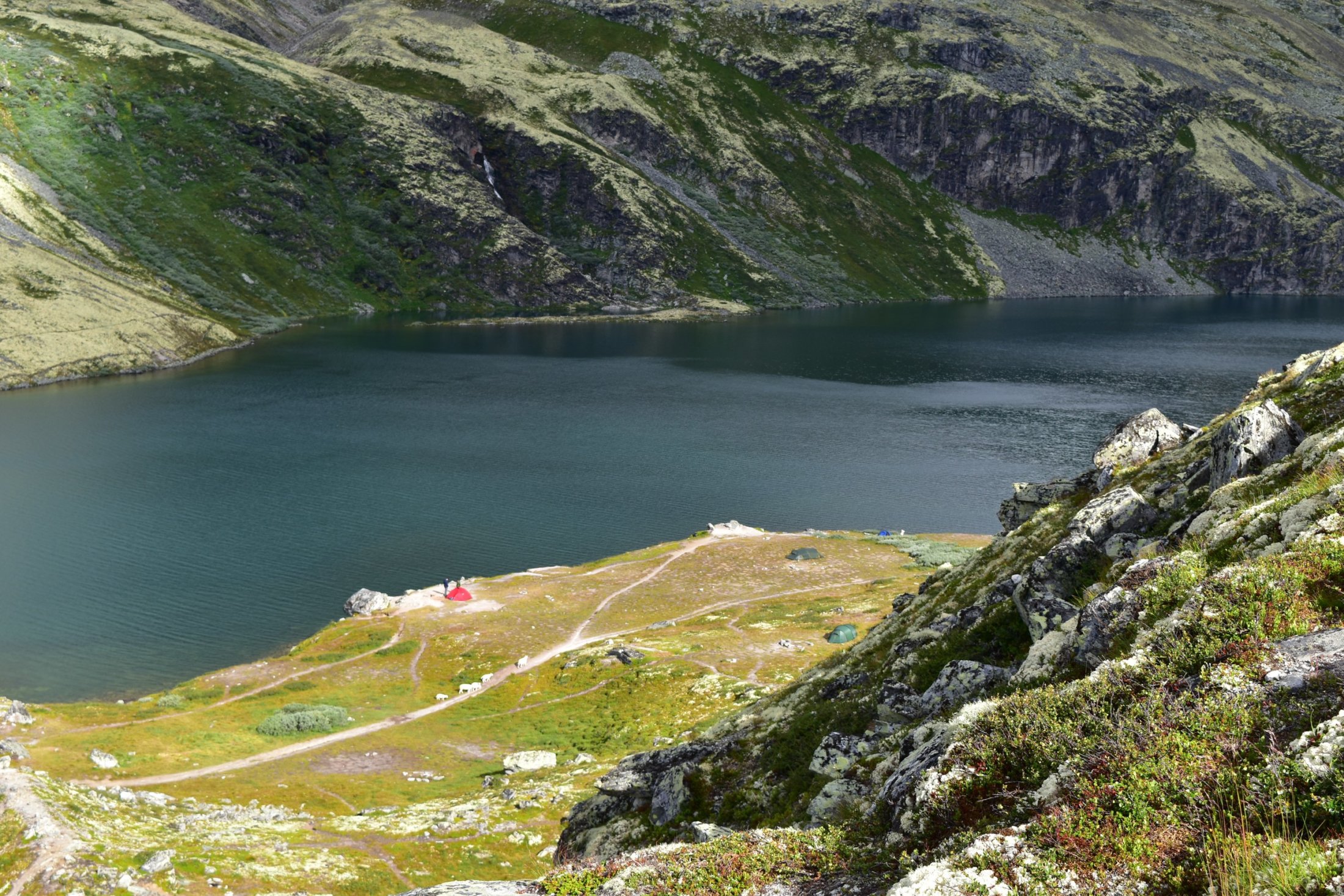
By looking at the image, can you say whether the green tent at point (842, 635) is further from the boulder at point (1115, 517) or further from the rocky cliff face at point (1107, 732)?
the boulder at point (1115, 517)

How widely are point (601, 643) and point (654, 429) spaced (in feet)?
233

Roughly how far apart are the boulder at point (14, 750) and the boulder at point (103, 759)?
2.59 metres

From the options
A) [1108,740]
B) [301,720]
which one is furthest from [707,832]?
[301,720]

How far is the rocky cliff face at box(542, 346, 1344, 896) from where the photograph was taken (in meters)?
8.16

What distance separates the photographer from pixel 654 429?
128625mm

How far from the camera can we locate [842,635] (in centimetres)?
5544

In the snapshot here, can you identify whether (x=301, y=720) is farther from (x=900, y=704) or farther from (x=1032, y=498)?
(x=1032, y=498)

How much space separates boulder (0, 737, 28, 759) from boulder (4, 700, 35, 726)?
20.5 ft

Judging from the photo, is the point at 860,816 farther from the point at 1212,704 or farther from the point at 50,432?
the point at 50,432

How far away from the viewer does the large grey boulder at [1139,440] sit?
27.8 metres

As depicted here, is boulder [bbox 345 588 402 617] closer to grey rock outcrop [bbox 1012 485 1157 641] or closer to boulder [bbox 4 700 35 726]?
boulder [bbox 4 700 35 726]

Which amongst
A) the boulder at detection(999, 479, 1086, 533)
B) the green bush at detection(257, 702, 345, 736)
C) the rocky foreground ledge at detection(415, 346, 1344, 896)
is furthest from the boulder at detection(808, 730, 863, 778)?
the green bush at detection(257, 702, 345, 736)

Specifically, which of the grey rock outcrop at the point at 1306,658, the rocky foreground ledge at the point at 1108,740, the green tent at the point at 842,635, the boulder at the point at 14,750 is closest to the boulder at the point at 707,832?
the rocky foreground ledge at the point at 1108,740

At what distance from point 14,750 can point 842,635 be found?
4527cm
